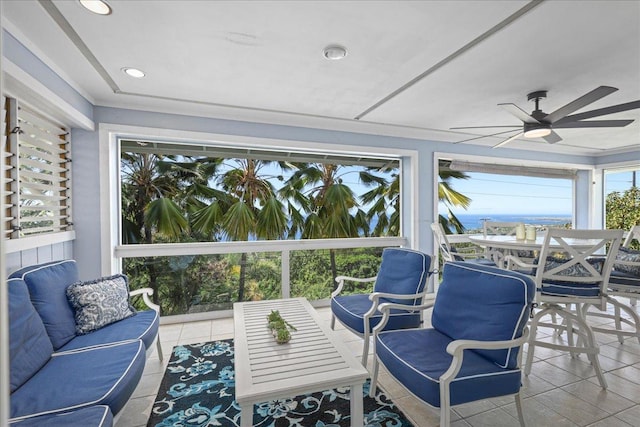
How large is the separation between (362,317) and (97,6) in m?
2.73

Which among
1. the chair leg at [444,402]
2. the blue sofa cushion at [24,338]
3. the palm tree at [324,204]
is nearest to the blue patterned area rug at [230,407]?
the chair leg at [444,402]

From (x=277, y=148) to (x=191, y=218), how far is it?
1.40 metres

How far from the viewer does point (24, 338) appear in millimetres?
1699

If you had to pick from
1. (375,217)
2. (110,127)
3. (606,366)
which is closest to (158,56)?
(110,127)

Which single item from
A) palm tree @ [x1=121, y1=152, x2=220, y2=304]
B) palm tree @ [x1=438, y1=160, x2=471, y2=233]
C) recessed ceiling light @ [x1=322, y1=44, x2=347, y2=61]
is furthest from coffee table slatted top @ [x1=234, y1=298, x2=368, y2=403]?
palm tree @ [x1=438, y1=160, x2=471, y2=233]

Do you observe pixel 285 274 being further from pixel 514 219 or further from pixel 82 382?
pixel 514 219

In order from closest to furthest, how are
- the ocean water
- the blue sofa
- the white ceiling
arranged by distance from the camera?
1. the blue sofa
2. the white ceiling
3. the ocean water

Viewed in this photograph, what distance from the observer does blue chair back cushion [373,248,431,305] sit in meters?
2.73

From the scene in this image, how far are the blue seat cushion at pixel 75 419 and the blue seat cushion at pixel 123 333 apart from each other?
69cm

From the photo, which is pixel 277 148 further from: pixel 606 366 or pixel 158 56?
pixel 606 366

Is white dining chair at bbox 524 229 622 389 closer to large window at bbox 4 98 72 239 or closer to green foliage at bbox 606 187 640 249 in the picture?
large window at bbox 4 98 72 239

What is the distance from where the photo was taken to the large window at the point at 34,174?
2250mm

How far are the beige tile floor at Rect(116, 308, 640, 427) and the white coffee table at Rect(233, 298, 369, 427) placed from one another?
482 mm

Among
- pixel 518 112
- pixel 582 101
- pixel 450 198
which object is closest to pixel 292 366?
pixel 518 112
